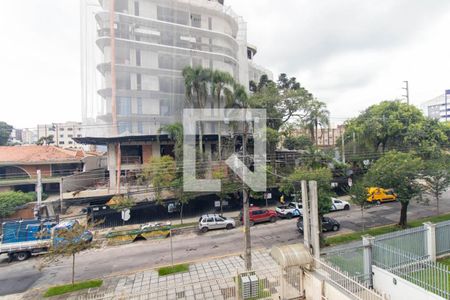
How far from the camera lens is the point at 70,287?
1056 centimetres

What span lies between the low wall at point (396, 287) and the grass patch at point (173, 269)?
804 cm

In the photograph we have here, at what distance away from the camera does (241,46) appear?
3772 cm

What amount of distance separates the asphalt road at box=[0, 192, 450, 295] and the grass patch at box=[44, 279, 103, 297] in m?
0.86

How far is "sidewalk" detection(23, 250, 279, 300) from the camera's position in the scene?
9547 millimetres

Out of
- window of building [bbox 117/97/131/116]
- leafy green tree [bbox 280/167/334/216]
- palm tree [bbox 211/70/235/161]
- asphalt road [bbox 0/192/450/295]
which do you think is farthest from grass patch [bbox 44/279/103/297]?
window of building [bbox 117/97/131/116]

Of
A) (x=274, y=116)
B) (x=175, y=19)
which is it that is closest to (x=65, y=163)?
(x=175, y=19)

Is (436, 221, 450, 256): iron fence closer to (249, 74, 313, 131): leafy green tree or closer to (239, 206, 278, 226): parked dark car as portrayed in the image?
(239, 206, 278, 226): parked dark car

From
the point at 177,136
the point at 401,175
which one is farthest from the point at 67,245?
the point at 401,175

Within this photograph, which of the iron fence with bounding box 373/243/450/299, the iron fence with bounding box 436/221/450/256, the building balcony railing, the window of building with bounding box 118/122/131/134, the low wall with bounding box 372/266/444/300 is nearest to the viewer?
the low wall with bounding box 372/266/444/300

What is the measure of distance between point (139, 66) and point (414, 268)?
2859 cm

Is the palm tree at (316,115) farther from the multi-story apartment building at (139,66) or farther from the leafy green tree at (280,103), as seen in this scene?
the multi-story apartment building at (139,66)

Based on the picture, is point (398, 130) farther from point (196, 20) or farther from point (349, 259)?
point (196, 20)

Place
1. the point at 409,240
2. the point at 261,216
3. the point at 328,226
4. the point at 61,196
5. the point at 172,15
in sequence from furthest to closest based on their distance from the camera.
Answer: the point at 172,15 → the point at 61,196 → the point at 261,216 → the point at 328,226 → the point at 409,240

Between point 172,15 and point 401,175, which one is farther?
point 172,15
